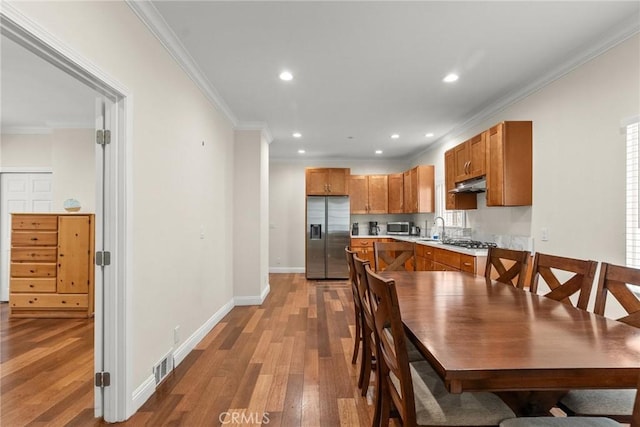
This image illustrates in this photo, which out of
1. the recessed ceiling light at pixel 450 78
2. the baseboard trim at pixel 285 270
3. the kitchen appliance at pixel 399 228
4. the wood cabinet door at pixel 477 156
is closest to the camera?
the recessed ceiling light at pixel 450 78

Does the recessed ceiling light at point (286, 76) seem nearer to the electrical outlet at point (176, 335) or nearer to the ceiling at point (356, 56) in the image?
the ceiling at point (356, 56)

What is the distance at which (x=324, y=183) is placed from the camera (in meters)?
6.52

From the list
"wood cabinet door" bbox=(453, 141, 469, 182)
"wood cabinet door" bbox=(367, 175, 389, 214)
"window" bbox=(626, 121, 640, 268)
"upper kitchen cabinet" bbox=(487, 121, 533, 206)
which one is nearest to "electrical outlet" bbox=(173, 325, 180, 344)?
"upper kitchen cabinet" bbox=(487, 121, 533, 206)

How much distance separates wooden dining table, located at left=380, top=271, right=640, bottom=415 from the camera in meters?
0.98

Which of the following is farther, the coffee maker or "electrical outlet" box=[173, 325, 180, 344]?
the coffee maker

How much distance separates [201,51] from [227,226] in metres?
2.25

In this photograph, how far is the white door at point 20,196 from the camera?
4.79m

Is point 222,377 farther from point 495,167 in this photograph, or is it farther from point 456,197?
point 456,197

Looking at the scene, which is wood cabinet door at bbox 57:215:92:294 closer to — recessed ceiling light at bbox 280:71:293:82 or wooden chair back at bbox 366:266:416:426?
recessed ceiling light at bbox 280:71:293:82

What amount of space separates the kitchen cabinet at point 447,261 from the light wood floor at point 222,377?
1.52m

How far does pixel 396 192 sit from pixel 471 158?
2860 mm

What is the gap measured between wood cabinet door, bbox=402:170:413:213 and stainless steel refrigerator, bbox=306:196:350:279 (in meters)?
1.26

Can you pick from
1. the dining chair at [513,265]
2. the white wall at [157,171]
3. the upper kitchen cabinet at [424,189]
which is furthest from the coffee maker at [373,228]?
the dining chair at [513,265]

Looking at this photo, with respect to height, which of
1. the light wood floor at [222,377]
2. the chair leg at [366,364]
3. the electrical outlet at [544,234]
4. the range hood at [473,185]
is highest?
the range hood at [473,185]
